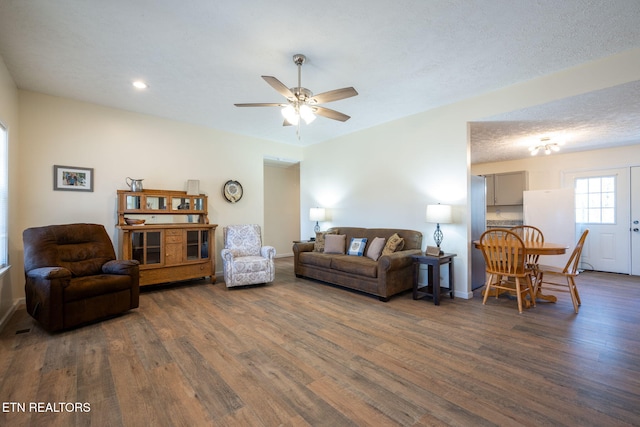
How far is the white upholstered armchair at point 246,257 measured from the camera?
167 inches

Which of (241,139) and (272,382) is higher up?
(241,139)

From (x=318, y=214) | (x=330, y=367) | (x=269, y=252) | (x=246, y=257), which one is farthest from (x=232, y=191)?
(x=330, y=367)

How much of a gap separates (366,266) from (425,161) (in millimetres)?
1861

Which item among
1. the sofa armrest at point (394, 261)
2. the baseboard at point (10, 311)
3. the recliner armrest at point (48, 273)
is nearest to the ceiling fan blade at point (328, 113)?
the sofa armrest at point (394, 261)

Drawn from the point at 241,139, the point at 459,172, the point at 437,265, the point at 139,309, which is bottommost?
the point at 139,309

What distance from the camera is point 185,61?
2904mm

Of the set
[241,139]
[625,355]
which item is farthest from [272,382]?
[241,139]

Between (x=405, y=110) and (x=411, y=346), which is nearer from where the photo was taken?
(x=411, y=346)

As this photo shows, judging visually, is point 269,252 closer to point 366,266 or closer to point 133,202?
point 366,266

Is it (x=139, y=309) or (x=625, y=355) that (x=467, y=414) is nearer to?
(x=625, y=355)

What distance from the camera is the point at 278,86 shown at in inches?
97.6

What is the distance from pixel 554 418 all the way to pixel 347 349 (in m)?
1.34

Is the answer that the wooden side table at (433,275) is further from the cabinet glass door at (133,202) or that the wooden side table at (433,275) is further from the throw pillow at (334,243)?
the cabinet glass door at (133,202)

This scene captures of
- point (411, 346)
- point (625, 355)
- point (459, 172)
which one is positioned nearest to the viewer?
point (625, 355)
